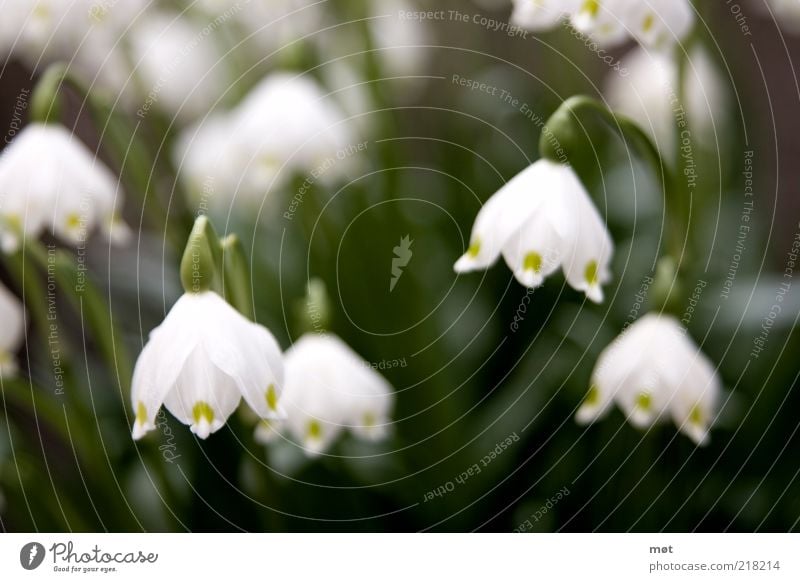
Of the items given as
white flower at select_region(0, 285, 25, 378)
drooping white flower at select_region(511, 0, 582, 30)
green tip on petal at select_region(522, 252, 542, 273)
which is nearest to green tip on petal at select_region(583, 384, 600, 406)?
green tip on petal at select_region(522, 252, 542, 273)

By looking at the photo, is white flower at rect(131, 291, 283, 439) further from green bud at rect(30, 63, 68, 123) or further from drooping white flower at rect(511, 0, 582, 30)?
drooping white flower at rect(511, 0, 582, 30)

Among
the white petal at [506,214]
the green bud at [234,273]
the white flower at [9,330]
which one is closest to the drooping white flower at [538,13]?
the white petal at [506,214]

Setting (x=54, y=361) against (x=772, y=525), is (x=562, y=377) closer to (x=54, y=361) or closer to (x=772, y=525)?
(x=772, y=525)

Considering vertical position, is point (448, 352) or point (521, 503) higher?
point (448, 352)

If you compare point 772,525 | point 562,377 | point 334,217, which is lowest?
point 772,525

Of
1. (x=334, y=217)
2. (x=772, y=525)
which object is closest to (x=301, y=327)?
(x=334, y=217)

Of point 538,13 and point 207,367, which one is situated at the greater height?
point 538,13

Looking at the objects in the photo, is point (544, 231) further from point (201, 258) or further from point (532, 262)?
point (201, 258)

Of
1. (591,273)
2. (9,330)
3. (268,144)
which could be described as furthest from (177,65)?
(591,273)
